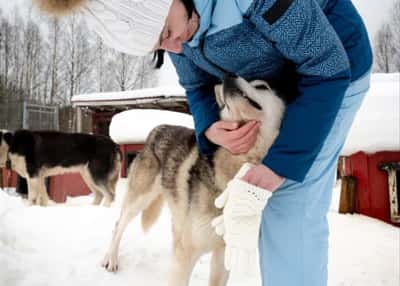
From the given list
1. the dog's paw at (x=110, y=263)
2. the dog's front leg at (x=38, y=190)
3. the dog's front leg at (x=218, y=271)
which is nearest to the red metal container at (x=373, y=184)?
the dog's front leg at (x=218, y=271)

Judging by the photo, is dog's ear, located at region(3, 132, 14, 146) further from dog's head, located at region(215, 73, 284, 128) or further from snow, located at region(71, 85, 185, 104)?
dog's head, located at region(215, 73, 284, 128)

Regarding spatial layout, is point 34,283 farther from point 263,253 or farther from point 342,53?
point 342,53

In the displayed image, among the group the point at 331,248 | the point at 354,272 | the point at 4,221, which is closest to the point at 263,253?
the point at 354,272

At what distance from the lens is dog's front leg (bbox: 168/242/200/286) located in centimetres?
194

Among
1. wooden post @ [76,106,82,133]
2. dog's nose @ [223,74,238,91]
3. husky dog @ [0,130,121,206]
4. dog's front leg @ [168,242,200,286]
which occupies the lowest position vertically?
wooden post @ [76,106,82,133]

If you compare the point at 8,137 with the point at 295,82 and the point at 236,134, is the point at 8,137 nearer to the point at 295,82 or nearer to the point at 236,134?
the point at 236,134

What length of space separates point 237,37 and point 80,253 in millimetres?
2078

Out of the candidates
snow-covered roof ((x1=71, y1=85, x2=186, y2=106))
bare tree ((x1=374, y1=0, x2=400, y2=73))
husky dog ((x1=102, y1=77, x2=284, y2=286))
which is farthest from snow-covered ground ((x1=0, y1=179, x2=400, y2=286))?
snow-covered roof ((x1=71, y1=85, x2=186, y2=106))

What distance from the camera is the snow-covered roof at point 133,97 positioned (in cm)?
1066

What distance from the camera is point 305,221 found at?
129 cm

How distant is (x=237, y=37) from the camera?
1.11 m

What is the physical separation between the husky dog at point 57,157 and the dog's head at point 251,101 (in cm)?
586

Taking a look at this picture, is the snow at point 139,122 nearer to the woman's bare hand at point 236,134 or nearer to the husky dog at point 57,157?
the husky dog at point 57,157

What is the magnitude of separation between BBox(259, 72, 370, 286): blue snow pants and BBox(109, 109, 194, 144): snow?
637cm
